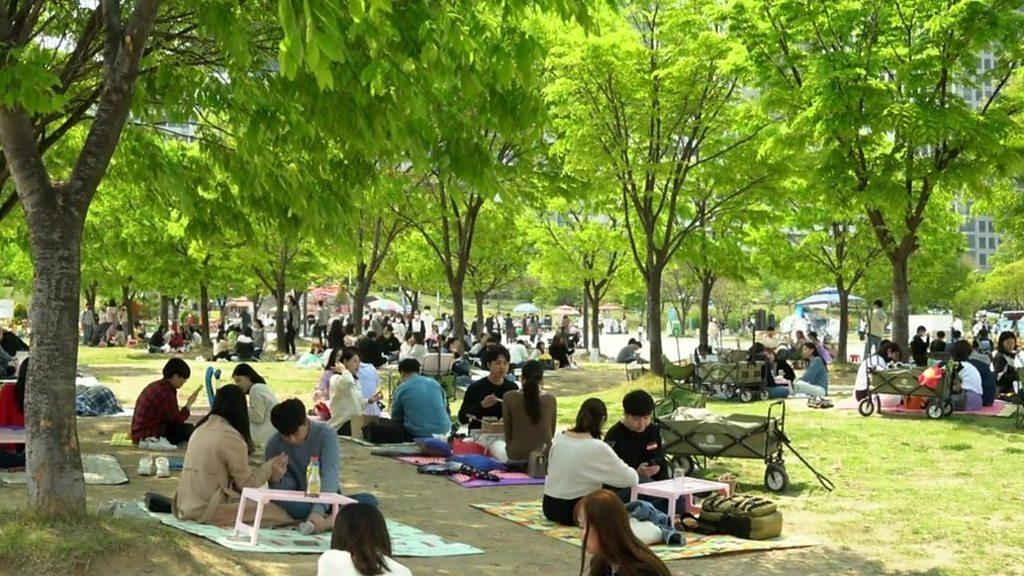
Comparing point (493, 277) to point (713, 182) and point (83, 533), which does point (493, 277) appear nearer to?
point (713, 182)

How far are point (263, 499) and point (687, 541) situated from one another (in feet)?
10.8

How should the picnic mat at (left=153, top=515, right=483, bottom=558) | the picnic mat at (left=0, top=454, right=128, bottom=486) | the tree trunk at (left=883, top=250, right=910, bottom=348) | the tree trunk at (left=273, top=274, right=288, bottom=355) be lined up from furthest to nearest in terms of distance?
the tree trunk at (left=273, top=274, right=288, bottom=355)
the tree trunk at (left=883, top=250, right=910, bottom=348)
the picnic mat at (left=0, top=454, right=128, bottom=486)
the picnic mat at (left=153, top=515, right=483, bottom=558)

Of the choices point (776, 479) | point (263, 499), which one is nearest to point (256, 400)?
point (263, 499)

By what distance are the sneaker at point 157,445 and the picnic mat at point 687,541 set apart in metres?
4.81

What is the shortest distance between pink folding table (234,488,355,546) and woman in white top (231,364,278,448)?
4059 mm

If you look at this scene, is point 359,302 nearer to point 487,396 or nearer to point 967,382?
point 967,382

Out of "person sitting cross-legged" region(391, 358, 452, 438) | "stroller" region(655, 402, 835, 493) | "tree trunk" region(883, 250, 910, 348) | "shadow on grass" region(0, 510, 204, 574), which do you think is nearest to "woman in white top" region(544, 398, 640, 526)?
"stroller" region(655, 402, 835, 493)

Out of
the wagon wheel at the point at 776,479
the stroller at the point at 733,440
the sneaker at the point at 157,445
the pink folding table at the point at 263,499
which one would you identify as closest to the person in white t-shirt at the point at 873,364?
the stroller at the point at 733,440

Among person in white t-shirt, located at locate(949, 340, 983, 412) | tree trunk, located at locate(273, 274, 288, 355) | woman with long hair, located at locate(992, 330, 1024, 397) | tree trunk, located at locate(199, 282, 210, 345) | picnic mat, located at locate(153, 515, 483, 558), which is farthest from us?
tree trunk, located at locate(199, 282, 210, 345)

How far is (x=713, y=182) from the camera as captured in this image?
25.0 m

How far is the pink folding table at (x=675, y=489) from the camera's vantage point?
9.55 metres

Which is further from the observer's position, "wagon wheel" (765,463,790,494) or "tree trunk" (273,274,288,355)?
"tree trunk" (273,274,288,355)

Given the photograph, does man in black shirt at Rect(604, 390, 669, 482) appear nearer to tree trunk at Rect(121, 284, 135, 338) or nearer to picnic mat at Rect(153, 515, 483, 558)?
picnic mat at Rect(153, 515, 483, 558)

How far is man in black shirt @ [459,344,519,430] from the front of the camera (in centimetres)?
1394
